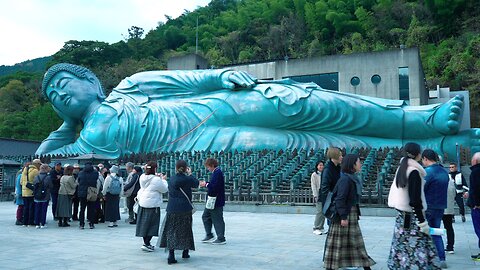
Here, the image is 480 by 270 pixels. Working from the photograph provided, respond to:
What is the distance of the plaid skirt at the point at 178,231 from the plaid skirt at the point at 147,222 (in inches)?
21.6

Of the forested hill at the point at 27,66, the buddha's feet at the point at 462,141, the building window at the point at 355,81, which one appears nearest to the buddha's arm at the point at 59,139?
the buddha's feet at the point at 462,141

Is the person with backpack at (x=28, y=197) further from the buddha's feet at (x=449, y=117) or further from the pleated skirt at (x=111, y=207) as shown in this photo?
the buddha's feet at (x=449, y=117)

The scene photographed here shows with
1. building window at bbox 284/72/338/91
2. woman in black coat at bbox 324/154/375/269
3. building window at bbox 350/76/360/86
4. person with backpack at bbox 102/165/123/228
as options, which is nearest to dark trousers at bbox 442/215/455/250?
woman in black coat at bbox 324/154/375/269

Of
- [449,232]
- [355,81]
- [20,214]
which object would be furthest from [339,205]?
[355,81]

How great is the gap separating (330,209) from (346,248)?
424mm

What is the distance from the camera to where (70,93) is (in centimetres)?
1956

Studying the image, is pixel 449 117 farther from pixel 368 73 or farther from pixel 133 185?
pixel 368 73

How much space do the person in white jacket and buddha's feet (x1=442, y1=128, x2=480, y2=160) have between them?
1169 centimetres

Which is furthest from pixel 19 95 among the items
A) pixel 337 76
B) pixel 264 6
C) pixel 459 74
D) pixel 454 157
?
pixel 454 157

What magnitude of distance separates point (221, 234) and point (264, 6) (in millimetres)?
55904

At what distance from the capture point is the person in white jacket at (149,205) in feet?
20.9

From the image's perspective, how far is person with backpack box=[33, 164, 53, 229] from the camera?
29.2ft

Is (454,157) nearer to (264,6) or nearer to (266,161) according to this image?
(266,161)

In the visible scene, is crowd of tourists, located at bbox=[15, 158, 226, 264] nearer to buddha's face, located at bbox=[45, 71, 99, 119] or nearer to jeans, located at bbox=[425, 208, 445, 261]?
jeans, located at bbox=[425, 208, 445, 261]
